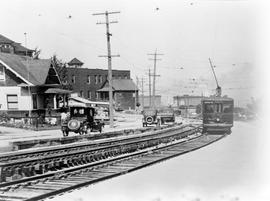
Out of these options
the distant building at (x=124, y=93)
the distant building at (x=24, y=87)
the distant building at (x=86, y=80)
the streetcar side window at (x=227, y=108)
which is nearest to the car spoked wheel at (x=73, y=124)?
the distant building at (x=24, y=87)

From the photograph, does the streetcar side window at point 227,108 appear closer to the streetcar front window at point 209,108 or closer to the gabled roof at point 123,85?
the streetcar front window at point 209,108

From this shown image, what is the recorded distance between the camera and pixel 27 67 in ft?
117

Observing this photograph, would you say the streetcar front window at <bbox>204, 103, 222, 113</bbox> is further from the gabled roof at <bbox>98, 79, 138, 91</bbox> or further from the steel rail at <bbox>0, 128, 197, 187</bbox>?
the gabled roof at <bbox>98, 79, 138, 91</bbox>

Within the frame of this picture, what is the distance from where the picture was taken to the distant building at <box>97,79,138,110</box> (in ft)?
239

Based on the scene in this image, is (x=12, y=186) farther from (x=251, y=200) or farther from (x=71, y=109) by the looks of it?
(x=71, y=109)

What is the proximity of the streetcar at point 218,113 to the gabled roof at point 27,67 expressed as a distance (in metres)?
13.4

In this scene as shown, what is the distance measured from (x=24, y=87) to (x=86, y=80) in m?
24.9

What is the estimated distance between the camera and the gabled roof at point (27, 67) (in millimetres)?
33531

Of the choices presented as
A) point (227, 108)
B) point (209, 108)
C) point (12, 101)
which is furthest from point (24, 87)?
point (227, 108)

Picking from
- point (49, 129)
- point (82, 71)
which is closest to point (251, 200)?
point (49, 129)

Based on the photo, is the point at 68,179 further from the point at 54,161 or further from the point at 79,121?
the point at 79,121

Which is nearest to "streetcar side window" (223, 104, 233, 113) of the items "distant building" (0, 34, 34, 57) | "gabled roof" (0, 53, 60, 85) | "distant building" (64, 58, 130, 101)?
"gabled roof" (0, 53, 60, 85)

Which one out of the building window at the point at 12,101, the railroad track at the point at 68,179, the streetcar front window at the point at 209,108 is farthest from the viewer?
the building window at the point at 12,101

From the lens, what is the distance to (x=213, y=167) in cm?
1488
